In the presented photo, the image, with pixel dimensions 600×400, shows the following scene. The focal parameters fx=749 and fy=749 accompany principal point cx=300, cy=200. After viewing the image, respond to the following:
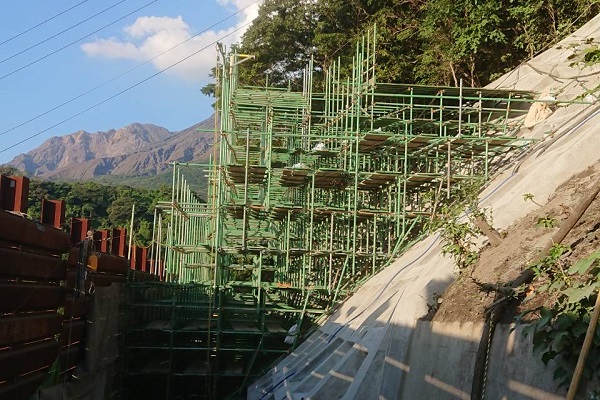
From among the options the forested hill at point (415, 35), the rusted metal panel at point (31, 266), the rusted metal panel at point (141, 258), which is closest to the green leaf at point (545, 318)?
the rusted metal panel at point (31, 266)

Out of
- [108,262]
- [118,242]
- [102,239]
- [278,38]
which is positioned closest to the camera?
[102,239]

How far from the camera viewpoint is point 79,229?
1130 centimetres

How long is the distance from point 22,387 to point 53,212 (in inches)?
102

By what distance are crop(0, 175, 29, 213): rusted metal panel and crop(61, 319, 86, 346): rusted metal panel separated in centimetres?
245

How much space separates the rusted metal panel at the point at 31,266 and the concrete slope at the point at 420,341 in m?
3.70

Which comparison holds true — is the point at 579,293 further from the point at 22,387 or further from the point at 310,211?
the point at 310,211

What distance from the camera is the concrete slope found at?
6.02 m

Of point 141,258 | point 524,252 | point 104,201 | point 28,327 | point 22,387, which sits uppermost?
point 104,201

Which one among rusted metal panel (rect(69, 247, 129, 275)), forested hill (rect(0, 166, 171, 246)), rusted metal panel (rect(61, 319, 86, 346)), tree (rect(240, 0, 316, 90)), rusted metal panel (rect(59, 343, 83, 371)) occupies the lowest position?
rusted metal panel (rect(59, 343, 83, 371))

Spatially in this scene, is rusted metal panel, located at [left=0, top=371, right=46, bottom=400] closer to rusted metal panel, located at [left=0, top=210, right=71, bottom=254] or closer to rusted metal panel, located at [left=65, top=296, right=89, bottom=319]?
rusted metal panel, located at [left=65, top=296, right=89, bottom=319]

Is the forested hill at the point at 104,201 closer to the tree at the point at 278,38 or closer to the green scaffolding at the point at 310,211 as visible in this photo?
the tree at the point at 278,38

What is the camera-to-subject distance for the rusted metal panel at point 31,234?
779cm

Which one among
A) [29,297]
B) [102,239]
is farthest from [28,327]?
[102,239]

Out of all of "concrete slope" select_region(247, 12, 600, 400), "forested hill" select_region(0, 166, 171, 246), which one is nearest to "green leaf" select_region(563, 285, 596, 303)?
"concrete slope" select_region(247, 12, 600, 400)
